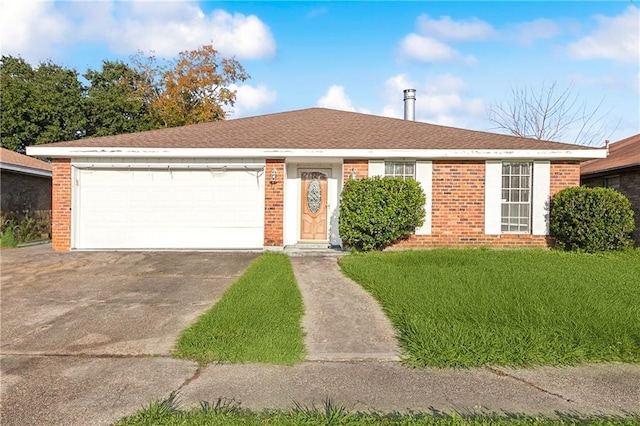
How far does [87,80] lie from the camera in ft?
90.2

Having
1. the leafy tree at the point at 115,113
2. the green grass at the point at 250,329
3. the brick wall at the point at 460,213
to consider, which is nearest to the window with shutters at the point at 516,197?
the brick wall at the point at 460,213

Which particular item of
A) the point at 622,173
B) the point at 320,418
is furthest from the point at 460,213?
the point at 320,418

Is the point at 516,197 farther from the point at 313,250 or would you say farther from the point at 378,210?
the point at 313,250

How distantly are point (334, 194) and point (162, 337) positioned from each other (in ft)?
22.6

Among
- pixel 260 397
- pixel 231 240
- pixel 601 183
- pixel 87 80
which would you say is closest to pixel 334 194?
pixel 231 240

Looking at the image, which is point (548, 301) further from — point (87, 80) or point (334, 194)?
point (87, 80)

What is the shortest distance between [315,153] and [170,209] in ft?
13.4

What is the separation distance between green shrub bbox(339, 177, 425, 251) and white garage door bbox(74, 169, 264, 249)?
2316mm

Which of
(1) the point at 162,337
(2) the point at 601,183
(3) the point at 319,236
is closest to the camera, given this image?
(1) the point at 162,337

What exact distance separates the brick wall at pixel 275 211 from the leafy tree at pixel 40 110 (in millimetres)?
21052

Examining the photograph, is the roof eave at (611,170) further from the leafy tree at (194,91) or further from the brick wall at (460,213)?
the leafy tree at (194,91)

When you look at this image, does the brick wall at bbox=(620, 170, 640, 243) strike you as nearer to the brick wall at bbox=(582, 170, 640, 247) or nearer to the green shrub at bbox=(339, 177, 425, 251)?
the brick wall at bbox=(582, 170, 640, 247)

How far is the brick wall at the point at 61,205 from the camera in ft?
30.8

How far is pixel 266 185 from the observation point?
960cm
